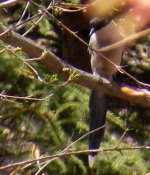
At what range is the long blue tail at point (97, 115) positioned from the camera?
274cm

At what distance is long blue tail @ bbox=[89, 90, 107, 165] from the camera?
2.74 meters

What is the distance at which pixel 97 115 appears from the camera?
2.86m

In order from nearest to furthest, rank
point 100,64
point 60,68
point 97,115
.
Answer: point 60,68, point 97,115, point 100,64

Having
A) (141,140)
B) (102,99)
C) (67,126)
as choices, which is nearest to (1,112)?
(67,126)

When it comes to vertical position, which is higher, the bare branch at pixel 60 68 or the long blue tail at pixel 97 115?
the bare branch at pixel 60 68

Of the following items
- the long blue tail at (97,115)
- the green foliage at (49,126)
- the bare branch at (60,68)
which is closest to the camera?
the bare branch at (60,68)

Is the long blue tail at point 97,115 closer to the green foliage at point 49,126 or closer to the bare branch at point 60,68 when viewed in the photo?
the green foliage at point 49,126

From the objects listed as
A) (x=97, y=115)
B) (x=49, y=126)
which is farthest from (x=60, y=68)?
(x=97, y=115)

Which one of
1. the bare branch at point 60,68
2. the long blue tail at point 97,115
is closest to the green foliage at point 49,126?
the long blue tail at point 97,115

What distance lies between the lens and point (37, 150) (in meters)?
2.48

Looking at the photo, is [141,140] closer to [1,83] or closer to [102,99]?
[102,99]

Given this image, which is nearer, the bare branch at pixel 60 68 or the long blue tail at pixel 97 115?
the bare branch at pixel 60 68

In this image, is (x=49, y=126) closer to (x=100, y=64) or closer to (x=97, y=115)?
(x=97, y=115)

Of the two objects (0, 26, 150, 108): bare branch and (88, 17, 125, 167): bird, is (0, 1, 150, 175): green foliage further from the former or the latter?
(0, 26, 150, 108): bare branch
